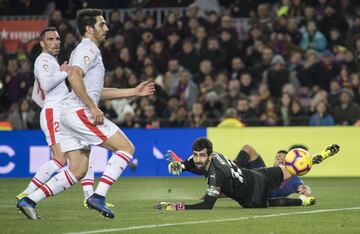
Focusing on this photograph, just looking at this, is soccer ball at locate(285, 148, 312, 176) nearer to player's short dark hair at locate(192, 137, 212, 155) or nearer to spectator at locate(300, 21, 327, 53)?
player's short dark hair at locate(192, 137, 212, 155)

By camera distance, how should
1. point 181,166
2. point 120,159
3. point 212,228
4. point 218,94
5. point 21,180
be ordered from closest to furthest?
point 212,228
point 120,159
point 181,166
point 21,180
point 218,94

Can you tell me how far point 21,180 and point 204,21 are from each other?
23.4 ft

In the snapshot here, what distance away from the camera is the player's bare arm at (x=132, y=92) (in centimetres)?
1153

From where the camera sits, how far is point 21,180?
19.8 meters

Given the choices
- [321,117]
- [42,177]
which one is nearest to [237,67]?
[321,117]

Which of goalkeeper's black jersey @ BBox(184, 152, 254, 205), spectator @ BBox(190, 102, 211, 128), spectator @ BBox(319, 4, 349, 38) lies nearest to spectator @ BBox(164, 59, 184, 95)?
spectator @ BBox(190, 102, 211, 128)

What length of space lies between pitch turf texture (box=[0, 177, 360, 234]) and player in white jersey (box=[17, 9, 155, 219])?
335mm

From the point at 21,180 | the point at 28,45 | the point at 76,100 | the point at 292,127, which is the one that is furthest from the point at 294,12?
the point at 76,100

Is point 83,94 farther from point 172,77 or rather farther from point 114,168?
point 172,77

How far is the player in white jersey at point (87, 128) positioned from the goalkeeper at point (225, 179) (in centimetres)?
111

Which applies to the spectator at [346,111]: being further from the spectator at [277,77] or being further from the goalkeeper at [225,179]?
the goalkeeper at [225,179]

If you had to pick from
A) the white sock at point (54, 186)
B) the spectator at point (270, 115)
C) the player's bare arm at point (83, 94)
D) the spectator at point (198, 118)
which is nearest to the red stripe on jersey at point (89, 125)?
the player's bare arm at point (83, 94)

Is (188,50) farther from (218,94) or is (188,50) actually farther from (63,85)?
(63,85)

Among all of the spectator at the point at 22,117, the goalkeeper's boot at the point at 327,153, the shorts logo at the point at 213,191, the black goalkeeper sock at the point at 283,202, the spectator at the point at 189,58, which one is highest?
the spectator at the point at 189,58
